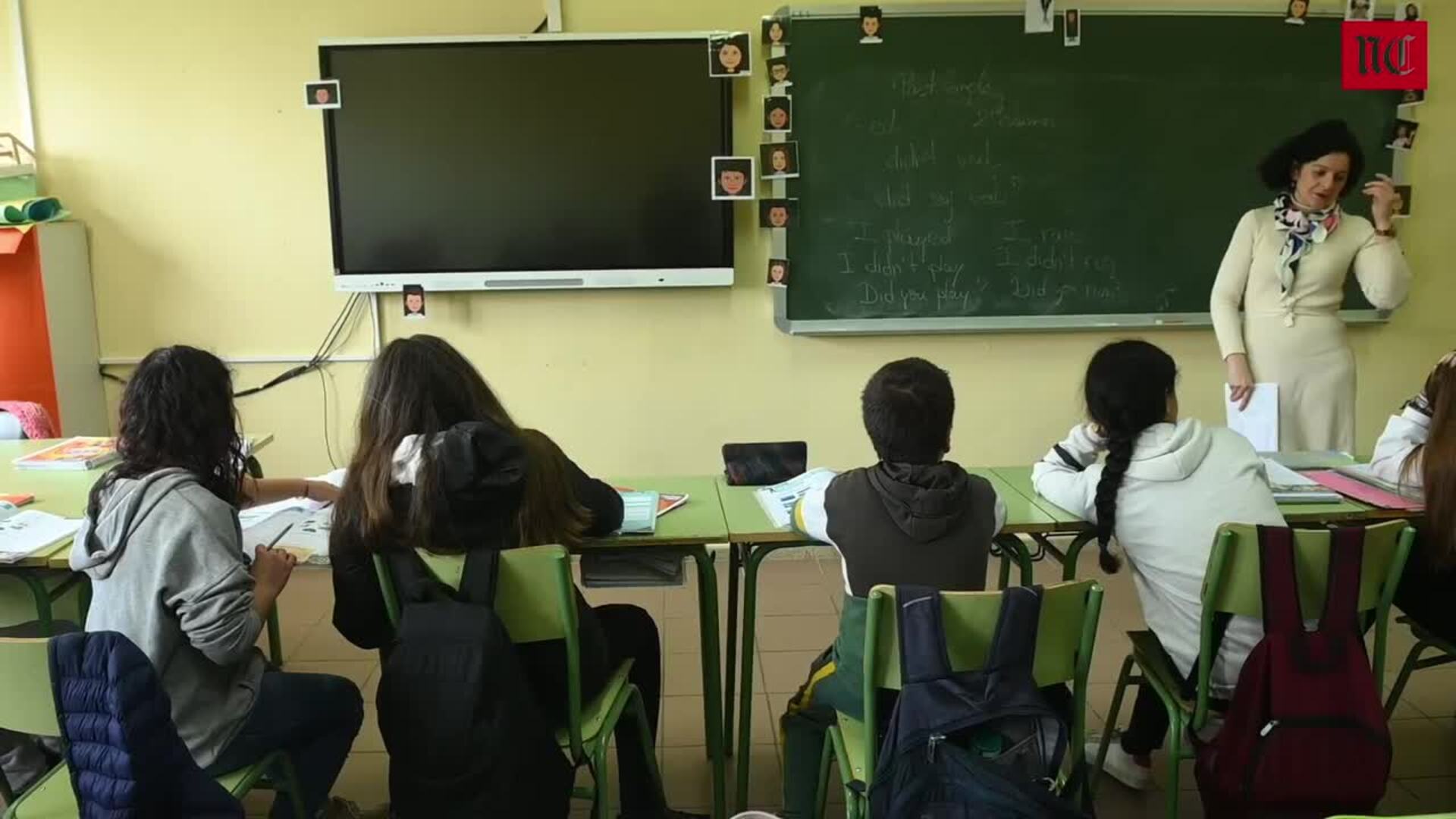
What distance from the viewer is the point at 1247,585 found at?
1.99 meters

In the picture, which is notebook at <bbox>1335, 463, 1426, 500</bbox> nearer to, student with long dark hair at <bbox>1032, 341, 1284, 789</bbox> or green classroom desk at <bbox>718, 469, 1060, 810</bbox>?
student with long dark hair at <bbox>1032, 341, 1284, 789</bbox>

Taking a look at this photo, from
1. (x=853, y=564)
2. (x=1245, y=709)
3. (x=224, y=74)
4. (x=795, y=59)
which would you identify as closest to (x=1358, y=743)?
(x=1245, y=709)

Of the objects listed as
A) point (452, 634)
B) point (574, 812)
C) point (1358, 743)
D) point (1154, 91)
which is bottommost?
point (574, 812)

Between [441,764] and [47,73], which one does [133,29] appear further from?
[441,764]

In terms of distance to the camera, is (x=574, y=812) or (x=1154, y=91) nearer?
(x=574, y=812)

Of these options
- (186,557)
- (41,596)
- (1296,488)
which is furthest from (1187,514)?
(41,596)

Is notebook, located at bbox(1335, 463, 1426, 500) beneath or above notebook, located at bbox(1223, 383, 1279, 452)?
beneath

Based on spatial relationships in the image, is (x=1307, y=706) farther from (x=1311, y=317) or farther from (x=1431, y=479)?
(x=1311, y=317)

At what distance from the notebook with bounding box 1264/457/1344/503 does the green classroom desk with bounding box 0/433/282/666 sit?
2335 millimetres

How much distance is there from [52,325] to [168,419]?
240 centimetres

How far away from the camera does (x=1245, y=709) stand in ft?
6.38

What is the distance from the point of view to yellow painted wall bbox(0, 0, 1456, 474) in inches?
151

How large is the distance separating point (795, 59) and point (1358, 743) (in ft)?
9.25

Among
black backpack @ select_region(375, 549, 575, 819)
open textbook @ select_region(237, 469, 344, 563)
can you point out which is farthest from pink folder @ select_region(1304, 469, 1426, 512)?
open textbook @ select_region(237, 469, 344, 563)
